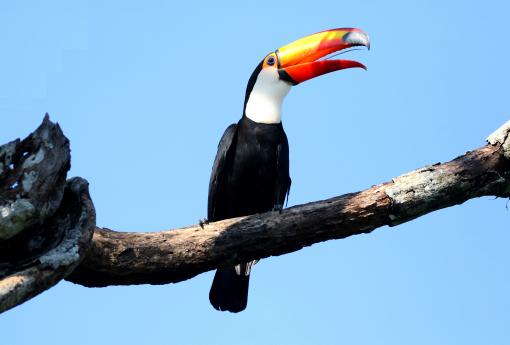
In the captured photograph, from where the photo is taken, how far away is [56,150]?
14.6 feet

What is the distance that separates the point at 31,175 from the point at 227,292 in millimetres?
2765

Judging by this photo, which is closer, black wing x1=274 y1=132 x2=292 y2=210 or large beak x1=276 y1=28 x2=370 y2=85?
black wing x1=274 y1=132 x2=292 y2=210

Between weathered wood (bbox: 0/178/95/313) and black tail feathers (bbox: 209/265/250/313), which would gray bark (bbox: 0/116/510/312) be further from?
black tail feathers (bbox: 209/265/250/313)

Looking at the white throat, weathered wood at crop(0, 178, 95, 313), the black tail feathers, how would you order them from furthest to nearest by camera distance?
the white throat, the black tail feathers, weathered wood at crop(0, 178, 95, 313)

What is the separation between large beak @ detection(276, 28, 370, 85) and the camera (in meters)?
7.67

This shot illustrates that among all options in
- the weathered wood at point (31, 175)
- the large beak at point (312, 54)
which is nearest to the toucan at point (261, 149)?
the large beak at point (312, 54)

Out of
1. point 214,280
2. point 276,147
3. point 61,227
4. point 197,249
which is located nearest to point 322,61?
point 276,147

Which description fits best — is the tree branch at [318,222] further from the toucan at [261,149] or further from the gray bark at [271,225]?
the toucan at [261,149]

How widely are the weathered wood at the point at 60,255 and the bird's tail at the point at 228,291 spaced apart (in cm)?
225

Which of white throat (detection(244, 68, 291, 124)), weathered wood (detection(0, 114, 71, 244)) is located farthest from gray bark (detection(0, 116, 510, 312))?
white throat (detection(244, 68, 291, 124))

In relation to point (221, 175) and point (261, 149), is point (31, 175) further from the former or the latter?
point (261, 149)

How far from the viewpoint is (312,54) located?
7.80 metres

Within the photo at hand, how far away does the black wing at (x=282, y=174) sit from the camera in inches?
275

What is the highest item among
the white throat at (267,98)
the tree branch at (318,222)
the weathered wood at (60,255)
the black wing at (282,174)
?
the white throat at (267,98)
